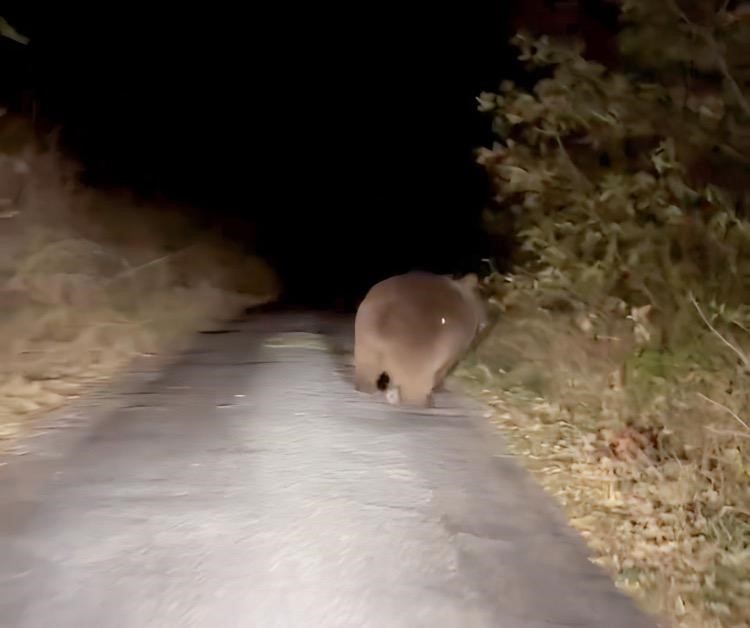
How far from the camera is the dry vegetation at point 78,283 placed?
1123cm

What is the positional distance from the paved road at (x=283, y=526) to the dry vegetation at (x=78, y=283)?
1800 millimetres

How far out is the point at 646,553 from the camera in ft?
18.3

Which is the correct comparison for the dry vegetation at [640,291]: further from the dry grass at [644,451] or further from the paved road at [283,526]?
the paved road at [283,526]

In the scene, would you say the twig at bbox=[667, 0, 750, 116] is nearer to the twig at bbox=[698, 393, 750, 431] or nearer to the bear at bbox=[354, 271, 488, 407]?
the twig at bbox=[698, 393, 750, 431]

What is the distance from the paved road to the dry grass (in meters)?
0.28

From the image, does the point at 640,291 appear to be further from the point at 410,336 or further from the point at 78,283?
the point at 78,283

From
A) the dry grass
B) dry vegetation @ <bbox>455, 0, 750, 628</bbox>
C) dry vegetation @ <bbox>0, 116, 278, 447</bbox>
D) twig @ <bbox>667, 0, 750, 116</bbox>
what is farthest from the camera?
dry vegetation @ <bbox>0, 116, 278, 447</bbox>

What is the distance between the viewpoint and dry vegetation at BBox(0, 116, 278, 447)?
36.8 ft

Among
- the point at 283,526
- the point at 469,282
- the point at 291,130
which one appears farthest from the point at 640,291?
the point at 291,130

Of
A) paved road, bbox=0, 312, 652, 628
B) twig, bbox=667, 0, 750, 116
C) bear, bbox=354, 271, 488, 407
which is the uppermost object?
twig, bbox=667, 0, 750, 116

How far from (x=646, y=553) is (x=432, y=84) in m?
27.9

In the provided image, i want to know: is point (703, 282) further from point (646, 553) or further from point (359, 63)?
point (359, 63)

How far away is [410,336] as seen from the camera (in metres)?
9.28

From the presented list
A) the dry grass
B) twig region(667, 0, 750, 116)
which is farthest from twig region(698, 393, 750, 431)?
twig region(667, 0, 750, 116)
